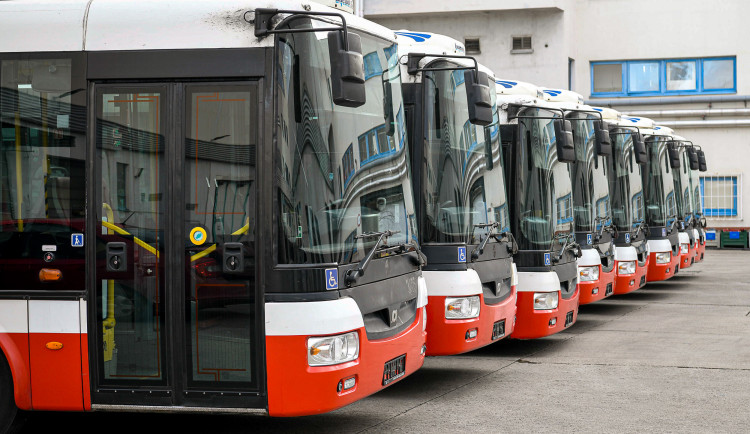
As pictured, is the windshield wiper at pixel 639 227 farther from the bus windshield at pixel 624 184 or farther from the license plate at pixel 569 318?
the license plate at pixel 569 318

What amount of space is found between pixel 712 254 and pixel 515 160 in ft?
77.0

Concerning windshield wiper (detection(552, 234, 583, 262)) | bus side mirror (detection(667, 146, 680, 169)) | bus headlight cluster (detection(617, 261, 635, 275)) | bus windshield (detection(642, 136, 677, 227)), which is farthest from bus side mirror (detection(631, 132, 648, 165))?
windshield wiper (detection(552, 234, 583, 262))

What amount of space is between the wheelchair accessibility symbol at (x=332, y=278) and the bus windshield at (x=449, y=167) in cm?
323

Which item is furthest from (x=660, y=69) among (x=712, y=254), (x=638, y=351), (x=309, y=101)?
(x=309, y=101)

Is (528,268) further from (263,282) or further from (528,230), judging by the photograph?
(263,282)

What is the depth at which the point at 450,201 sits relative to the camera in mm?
10266

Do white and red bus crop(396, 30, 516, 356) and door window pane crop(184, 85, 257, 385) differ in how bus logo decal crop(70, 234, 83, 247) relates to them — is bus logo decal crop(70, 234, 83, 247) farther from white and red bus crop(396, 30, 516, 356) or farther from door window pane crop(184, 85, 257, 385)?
white and red bus crop(396, 30, 516, 356)

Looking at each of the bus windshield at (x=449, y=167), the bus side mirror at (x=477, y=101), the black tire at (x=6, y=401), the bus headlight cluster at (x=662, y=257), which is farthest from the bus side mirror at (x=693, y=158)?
the black tire at (x=6, y=401)

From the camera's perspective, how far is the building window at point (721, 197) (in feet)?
120

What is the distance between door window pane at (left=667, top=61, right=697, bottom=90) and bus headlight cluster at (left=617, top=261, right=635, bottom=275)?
20507mm

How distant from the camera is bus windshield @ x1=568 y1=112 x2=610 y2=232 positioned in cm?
1509

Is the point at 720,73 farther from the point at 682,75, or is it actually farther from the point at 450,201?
the point at 450,201

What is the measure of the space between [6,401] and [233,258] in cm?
189

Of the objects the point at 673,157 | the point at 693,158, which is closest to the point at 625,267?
the point at 673,157
